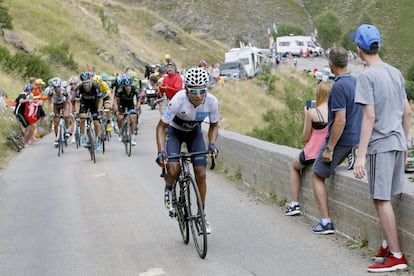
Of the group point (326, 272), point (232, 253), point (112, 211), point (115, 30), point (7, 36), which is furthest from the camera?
point (115, 30)

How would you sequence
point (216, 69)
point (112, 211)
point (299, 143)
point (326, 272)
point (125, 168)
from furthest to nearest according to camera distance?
1. point (216, 69)
2. point (299, 143)
3. point (125, 168)
4. point (112, 211)
5. point (326, 272)

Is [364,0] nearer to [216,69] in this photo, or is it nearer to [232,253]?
[216,69]

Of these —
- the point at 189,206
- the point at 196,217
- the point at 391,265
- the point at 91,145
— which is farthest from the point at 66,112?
the point at 391,265

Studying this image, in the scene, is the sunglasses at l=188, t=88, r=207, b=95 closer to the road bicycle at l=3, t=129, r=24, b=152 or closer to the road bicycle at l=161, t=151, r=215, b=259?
the road bicycle at l=161, t=151, r=215, b=259

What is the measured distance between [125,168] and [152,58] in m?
60.5

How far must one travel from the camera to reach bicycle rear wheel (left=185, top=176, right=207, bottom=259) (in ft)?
25.4

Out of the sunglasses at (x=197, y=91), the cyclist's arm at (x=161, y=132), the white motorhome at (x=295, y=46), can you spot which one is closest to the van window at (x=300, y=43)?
the white motorhome at (x=295, y=46)

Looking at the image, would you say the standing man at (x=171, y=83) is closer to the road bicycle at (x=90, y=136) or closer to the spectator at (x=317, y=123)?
the road bicycle at (x=90, y=136)

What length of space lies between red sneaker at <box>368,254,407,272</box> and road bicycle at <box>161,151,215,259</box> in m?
1.81

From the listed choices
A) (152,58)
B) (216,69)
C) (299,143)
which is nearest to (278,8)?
(152,58)

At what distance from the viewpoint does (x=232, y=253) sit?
8.10m

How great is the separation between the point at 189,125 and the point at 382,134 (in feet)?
8.09

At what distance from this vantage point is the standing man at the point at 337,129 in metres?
8.19

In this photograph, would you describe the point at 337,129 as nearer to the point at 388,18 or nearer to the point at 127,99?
the point at 127,99
